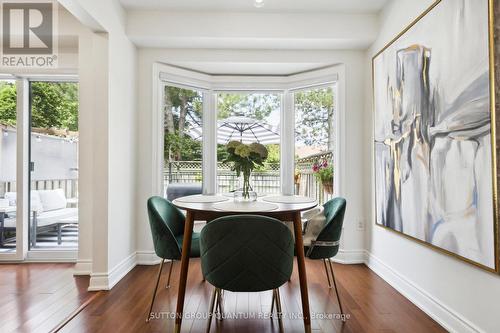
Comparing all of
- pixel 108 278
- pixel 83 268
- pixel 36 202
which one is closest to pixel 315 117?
pixel 108 278

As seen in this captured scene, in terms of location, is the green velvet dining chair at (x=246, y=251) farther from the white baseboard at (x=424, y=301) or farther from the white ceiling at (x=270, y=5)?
the white ceiling at (x=270, y=5)

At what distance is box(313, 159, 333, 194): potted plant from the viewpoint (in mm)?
3527

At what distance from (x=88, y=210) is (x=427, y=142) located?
317cm

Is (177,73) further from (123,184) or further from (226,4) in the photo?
(123,184)

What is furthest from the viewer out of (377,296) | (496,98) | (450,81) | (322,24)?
(322,24)

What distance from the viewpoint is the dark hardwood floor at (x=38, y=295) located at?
2021 millimetres

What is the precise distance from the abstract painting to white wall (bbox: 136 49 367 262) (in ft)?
1.78

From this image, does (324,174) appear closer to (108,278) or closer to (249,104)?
(249,104)

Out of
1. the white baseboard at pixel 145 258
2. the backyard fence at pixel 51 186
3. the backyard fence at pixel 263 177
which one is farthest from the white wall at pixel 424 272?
the backyard fence at pixel 51 186

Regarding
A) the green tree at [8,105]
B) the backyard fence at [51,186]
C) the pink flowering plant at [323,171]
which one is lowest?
the backyard fence at [51,186]

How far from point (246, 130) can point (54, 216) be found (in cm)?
255

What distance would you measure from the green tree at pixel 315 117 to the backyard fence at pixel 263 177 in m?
0.22

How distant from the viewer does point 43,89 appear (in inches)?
131

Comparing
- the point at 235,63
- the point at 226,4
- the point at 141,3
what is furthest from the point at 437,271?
the point at 141,3
